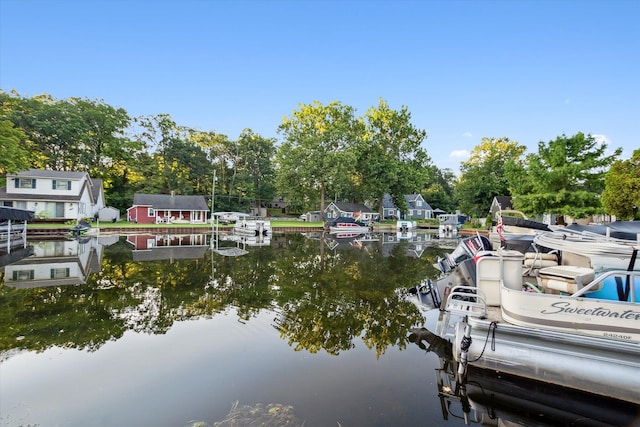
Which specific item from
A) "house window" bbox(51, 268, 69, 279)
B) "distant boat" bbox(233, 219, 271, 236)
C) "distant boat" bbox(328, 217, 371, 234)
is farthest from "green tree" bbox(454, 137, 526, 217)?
"house window" bbox(51, 268, 69, 279)

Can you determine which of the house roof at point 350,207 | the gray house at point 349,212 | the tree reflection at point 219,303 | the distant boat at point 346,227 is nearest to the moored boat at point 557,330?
the tree reflection at point 219,303

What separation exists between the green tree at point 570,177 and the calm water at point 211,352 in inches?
828

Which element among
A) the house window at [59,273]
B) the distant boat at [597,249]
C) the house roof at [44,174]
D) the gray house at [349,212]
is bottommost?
the house window at [59,273]

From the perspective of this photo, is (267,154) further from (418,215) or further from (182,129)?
(418,215)

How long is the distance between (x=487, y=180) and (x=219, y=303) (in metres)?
46.0

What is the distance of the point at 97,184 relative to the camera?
4181cm

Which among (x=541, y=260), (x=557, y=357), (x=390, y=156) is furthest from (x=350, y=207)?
(x=557, y=357)

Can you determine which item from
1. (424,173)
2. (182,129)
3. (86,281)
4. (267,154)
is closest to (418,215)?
(424,173)

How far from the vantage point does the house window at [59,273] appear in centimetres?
1150

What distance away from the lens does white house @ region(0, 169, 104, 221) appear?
1264 inches

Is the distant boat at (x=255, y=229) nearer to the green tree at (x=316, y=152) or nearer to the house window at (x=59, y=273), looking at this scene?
the green tree at (x=316, y=152)

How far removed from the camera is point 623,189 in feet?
77.3

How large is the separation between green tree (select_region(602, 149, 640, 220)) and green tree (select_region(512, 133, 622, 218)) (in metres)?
0.53

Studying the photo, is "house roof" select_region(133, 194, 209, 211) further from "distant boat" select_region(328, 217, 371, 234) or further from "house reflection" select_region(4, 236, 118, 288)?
"house reflection" select_region(4, 236, 118, 288)
